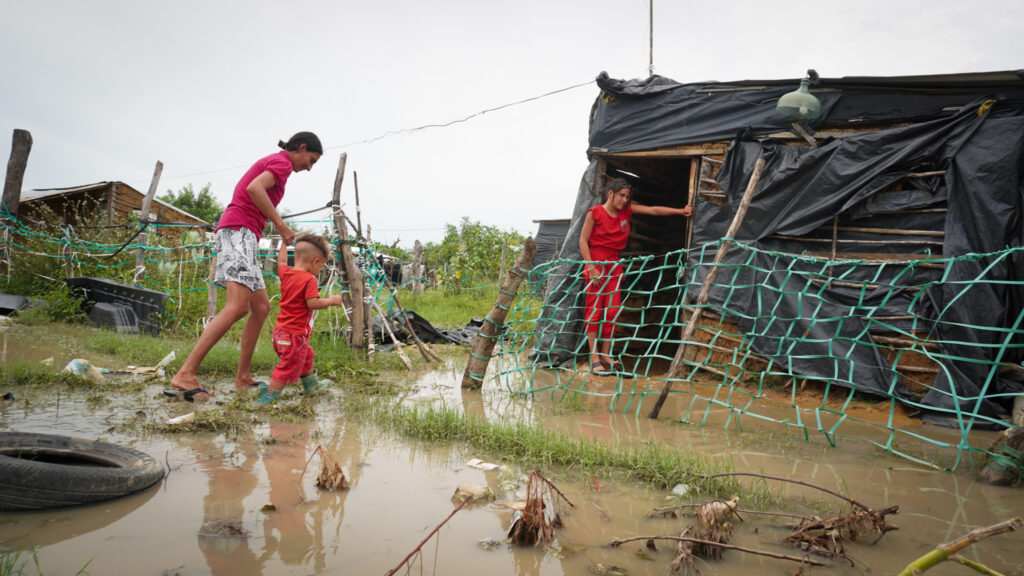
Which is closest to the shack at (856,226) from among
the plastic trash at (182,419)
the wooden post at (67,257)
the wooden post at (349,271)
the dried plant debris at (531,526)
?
the wooden post at (349,271)

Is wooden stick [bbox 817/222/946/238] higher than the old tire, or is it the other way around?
wooden stick [bbox 817/222/946/238]

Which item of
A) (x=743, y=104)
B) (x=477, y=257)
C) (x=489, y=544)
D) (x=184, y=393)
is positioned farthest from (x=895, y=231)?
(x=477, y=257)

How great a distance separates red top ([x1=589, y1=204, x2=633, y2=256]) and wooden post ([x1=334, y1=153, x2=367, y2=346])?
7.11ft

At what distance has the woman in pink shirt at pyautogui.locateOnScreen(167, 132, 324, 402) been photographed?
11.8ft

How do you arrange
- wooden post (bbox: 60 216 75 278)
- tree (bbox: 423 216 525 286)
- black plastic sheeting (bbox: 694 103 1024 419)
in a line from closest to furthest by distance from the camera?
1. black plastic sheeting (bbox: 694 103 1024 419)
2. wooden post (bbox: 60 216 75 278)
3. tree (bbox: 423 216 525 286)

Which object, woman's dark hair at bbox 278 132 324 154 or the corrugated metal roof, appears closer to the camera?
woman's dark hair at bbox 278 132 324 154

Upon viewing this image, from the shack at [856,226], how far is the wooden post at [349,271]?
177 cm

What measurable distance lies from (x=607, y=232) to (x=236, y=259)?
3.11 meters

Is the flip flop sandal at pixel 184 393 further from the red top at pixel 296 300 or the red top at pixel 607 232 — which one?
the red top at pixel 607 232

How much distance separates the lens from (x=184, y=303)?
7008mm

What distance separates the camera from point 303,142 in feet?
12.5

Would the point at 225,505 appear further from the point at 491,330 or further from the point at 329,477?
the point at 491,330

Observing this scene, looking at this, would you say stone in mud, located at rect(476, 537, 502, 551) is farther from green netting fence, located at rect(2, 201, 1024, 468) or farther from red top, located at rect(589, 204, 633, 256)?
red top, located at rect(589, 204, 633, 256)

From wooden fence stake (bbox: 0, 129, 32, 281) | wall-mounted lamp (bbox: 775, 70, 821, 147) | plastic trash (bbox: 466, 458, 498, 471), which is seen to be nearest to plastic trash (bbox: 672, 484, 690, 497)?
plastic trash (bbox: 466, 458, 498, 471)
